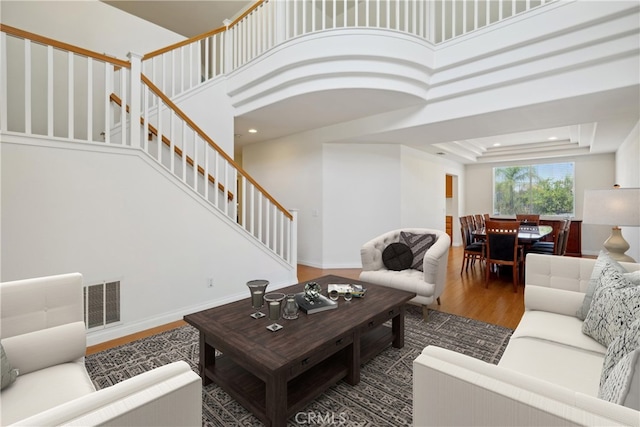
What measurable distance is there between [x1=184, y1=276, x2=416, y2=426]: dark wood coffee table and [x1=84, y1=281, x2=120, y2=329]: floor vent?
1.19 metres

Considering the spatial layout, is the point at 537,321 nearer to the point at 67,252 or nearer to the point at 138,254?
the point at 138,254

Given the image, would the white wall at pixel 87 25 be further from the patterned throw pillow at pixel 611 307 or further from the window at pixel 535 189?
the window at pixel 535 189

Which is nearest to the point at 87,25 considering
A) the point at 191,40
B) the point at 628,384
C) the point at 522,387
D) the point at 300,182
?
the point at 191,40

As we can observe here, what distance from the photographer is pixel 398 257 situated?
3.35 metres

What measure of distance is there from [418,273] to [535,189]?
644cm

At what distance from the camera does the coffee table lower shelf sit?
162 cm

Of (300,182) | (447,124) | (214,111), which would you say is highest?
(214,111)

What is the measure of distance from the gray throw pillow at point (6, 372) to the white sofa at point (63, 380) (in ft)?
0.08

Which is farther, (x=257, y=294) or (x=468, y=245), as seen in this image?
(x=468, y=245)

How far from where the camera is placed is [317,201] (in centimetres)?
538

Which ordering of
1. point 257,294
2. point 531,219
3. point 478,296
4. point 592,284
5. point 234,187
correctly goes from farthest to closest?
point 531,219 → point 234,187 → point 478,296 → point 257,294 → point 592,284

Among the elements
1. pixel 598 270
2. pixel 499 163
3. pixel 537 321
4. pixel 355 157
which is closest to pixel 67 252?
pixel 537 321

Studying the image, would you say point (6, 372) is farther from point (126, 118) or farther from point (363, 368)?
point (126, 118)

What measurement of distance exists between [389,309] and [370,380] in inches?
19.2
